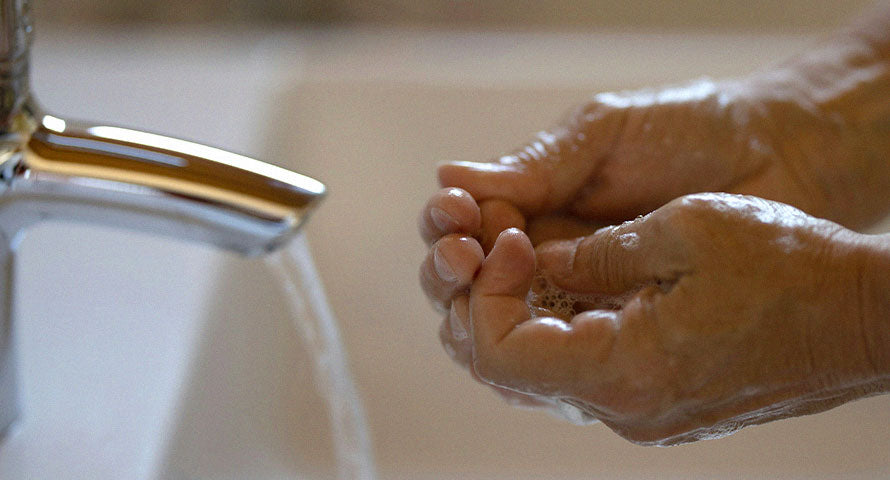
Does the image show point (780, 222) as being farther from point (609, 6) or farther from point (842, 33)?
point (609, 6)

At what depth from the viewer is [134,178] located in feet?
1.19

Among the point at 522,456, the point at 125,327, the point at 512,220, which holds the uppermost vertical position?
the point at 512,220

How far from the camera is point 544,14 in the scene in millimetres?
1009

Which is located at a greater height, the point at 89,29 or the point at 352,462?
the point at 89,29

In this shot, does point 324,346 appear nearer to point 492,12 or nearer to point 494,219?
point 494,219

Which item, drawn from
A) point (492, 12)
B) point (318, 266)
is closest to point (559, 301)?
point (318, 266)

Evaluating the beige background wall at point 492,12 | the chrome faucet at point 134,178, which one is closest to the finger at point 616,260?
the chrome faucet at point 134,178

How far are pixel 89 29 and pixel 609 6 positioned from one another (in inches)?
21.4

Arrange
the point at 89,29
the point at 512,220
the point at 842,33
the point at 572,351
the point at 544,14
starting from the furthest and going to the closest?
1. the point at 544,14
2. the point at 89,29
3. the point at 842,33
4. the point at 512,220
5. the point at 572,351

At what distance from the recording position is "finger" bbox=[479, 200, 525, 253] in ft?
1.47

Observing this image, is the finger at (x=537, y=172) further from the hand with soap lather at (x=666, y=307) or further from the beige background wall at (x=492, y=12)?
the beige background wall at (x=492, y=12)

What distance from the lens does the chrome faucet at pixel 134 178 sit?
36cm

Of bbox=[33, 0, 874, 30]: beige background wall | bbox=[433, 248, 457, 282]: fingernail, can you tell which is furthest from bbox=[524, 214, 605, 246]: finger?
bbox=[33, 0, 874, 30]: beige background wall

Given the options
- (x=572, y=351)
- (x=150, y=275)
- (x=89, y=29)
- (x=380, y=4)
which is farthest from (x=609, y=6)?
(x=572, y=351)
